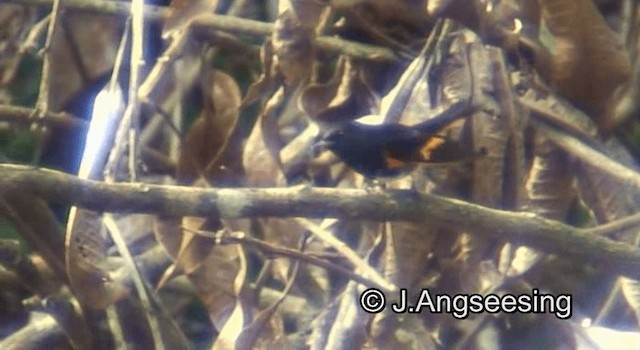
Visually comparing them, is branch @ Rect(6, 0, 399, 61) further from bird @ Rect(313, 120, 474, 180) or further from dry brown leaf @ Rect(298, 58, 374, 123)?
bird @ Rect(313, 120, 474, 180)

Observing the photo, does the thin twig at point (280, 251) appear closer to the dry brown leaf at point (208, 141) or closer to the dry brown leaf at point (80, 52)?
the dry brown leaf at point (208, 141)

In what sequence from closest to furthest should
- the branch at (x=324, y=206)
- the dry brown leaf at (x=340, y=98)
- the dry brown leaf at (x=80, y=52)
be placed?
the branch at (x=324, y=206) → the dry brown leaf at (x=340, y=98) → the dry brown leaf at (x=80, y=52)

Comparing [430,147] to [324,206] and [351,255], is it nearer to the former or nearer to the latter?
[351,255]

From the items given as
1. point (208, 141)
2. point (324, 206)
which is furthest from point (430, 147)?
point (208, 141)

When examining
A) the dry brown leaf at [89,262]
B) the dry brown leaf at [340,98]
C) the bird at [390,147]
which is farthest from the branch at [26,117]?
the bird at [390,147]

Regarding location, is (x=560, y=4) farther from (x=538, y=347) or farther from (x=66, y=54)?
(x=66, y=54)

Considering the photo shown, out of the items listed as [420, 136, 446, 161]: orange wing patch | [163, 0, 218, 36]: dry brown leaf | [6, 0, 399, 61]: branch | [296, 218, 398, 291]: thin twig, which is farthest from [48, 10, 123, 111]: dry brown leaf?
[420, 136, 446, 161]: orange wing patch
